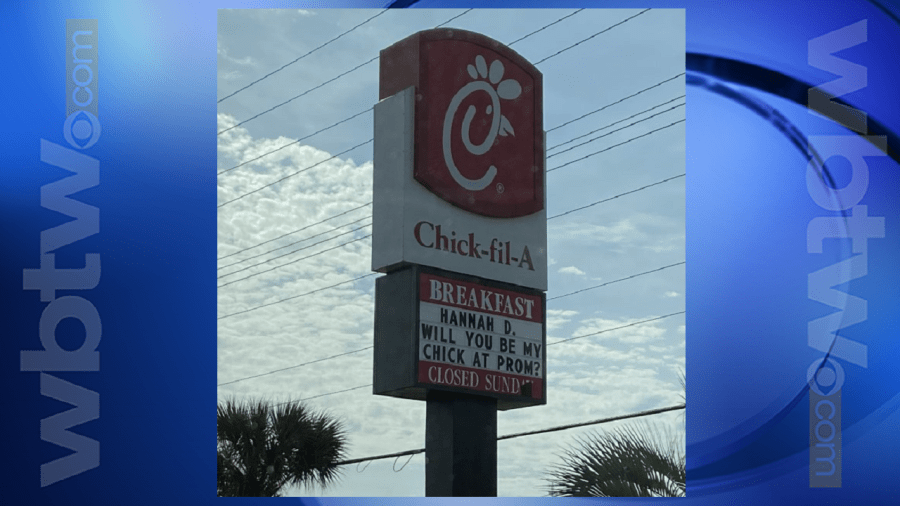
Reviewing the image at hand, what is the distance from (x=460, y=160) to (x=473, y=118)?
610mm

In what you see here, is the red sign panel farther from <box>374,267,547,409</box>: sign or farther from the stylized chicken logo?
<box>374,267,547,409</box>: sign

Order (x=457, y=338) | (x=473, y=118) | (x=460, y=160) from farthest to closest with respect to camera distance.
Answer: (x=473, y=118) → (x=460, y=160) → (x=457, y=338)

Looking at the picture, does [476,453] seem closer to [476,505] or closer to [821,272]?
[476,505]

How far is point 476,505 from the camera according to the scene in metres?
7.88

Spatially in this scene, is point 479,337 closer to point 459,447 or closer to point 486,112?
point 459,447

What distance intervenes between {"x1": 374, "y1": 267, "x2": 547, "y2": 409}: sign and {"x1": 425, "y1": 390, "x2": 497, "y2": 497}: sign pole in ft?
0.81

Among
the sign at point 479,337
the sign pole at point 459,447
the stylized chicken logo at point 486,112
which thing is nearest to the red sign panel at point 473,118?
the stylized chicken logo at point 486,112

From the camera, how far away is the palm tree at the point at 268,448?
1417 centimetres

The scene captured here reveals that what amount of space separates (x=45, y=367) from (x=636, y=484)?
536 cm

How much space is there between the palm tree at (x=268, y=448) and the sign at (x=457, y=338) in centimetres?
243

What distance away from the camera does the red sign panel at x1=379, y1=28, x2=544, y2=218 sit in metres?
12.8

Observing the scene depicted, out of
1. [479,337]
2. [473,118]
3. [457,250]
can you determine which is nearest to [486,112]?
[473,118]

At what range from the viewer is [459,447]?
41.0 ft

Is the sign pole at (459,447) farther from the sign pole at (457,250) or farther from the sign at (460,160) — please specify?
the sign at (460,160)
